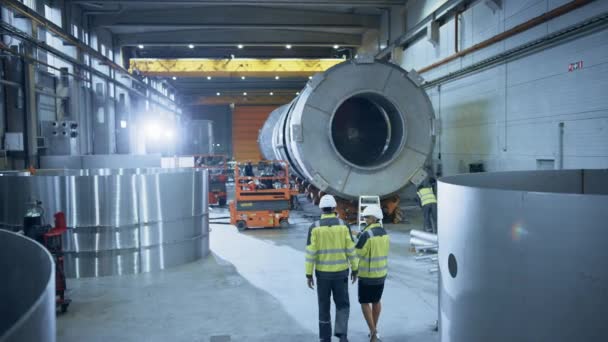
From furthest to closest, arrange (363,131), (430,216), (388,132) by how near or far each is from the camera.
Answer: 1. (363,131)
2. (388,132)
3. (430,216)

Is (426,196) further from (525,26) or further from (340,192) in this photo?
(525,26)

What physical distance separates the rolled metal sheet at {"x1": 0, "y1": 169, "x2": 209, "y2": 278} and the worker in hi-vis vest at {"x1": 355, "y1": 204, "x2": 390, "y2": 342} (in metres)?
3.57

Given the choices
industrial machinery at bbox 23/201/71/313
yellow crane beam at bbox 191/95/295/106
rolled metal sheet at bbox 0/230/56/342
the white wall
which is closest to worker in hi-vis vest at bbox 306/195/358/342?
rolled metal sheet at bbox 0/230/56/342

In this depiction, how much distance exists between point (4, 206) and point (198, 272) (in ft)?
8.99

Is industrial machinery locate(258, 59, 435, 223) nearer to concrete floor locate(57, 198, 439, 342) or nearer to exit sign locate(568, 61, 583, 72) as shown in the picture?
concrete floor locate(57, 198, 439, 342)

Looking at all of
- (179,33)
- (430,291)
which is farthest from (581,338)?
(179,33)

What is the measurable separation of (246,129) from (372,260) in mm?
26130

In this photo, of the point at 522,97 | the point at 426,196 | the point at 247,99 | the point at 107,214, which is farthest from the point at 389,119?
the point at 247,99

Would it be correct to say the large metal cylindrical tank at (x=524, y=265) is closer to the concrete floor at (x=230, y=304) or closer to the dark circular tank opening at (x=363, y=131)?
the concrete floor at (x=230, y=304)

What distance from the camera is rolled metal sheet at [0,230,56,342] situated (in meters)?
1.16

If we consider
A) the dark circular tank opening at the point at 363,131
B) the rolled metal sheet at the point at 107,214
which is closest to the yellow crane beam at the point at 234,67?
the dark circular tank opening at the point at 363,131

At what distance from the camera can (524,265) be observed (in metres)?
1.42

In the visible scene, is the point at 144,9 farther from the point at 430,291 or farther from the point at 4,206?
the point at 430,291

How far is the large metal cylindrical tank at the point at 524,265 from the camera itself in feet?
4.15
